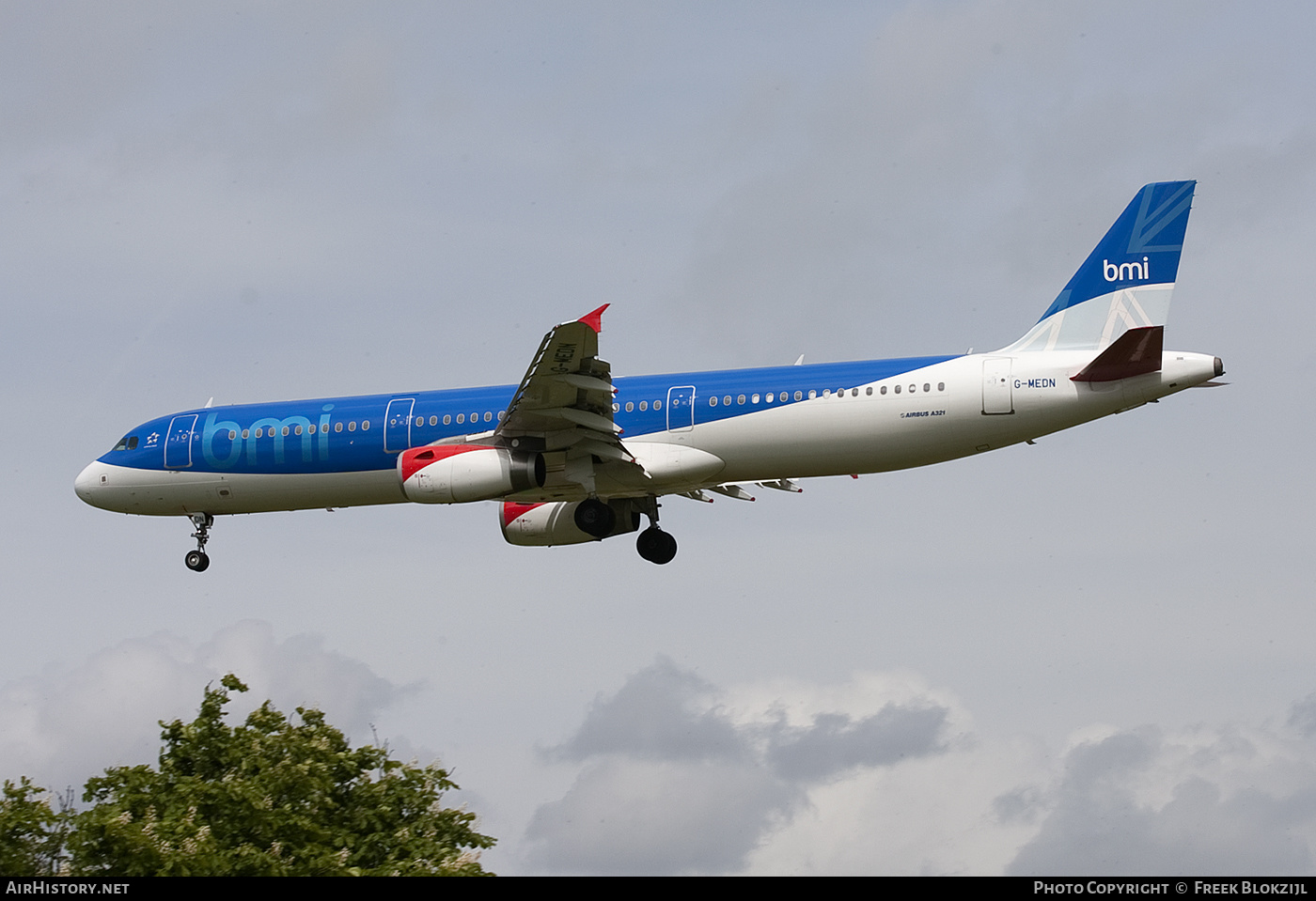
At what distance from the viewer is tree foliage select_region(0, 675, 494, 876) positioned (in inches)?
936

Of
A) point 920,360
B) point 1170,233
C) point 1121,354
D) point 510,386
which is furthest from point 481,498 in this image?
point 1170,233

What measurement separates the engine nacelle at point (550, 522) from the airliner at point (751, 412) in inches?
51.8

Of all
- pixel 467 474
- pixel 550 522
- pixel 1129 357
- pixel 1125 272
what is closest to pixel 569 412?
pixel 467 474

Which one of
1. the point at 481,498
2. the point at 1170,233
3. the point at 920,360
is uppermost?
the point at 1170,233

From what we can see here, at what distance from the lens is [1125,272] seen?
33.9 meters

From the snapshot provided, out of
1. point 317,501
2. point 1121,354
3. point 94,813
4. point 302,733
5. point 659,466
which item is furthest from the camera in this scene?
point 317,501

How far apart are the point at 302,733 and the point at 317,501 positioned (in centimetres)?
937

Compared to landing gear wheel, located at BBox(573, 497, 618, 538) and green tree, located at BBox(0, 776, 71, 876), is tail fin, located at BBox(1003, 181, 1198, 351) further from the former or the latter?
green tree, located at BBox(0, 776, 71, 876)

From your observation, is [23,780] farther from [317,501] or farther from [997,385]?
[997,385]

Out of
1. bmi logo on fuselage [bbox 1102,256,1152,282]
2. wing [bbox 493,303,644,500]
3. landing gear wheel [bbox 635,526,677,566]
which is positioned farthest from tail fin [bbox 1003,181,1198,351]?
landing gear wheel [bbox 635,526,677,566]

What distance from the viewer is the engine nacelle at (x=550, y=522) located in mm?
38219

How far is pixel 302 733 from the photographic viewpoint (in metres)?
28.8

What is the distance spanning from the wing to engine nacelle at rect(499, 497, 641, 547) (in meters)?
2.74

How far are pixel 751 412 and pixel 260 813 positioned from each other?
13205 millimetres
